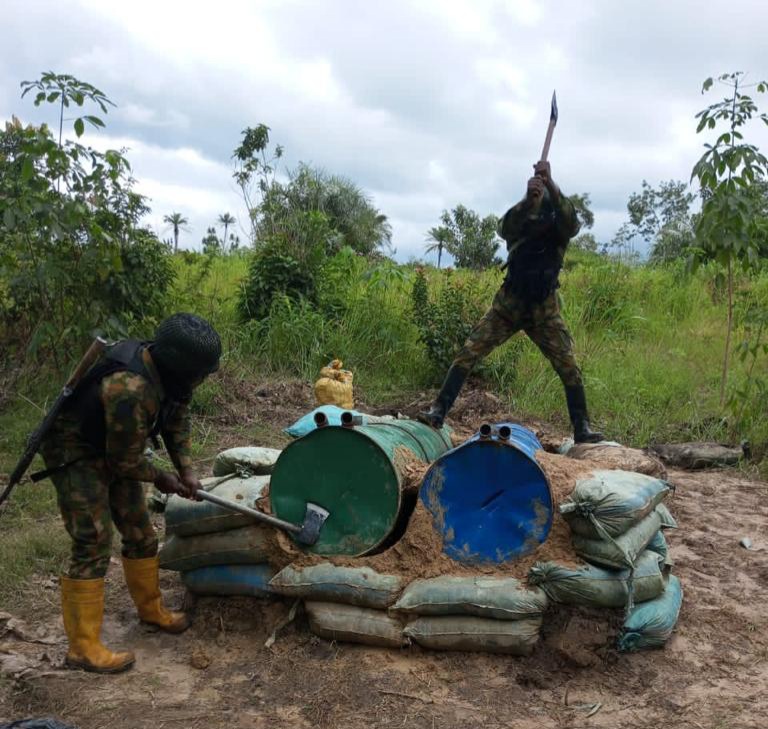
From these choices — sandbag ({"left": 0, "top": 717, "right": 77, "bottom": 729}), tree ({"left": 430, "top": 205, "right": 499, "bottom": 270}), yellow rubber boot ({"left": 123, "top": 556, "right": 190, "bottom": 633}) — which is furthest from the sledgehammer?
tree ({"left": 430, "top": 205, "right": 499, "bottom": 270})

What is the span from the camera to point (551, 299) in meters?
4.76

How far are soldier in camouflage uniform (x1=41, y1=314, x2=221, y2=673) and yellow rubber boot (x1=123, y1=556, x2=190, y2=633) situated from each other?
24 cm

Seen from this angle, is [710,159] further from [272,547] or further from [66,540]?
[66,540]

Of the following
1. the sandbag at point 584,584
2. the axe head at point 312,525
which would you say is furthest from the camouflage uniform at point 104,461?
the sandbag at point 584,584

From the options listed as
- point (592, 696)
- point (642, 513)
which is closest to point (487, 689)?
point (592, 696)

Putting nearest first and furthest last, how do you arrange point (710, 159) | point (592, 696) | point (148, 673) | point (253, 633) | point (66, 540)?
point (592, 696) < point (148, 673) < point (253, 633) < point (66, 540) < point (710, 159)

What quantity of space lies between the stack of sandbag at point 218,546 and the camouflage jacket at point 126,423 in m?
0.55

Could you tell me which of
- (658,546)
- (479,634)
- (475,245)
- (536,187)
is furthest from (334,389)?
(475,245)

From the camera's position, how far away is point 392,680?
2.97 meters

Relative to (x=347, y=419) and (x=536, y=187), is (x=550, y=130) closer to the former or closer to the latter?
(x=536, y=187)

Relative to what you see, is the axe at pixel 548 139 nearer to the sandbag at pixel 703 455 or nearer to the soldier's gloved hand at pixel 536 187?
the soldier's gloved hand at pixel 536 187

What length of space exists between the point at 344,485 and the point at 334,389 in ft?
8.40

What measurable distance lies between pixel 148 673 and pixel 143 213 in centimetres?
480

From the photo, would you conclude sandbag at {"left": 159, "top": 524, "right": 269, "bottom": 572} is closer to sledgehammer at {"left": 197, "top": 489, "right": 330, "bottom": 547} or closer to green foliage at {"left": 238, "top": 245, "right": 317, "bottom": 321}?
sledgehammer at {"left": 197, "top": 489, "right": 330, "bottom": 547}
